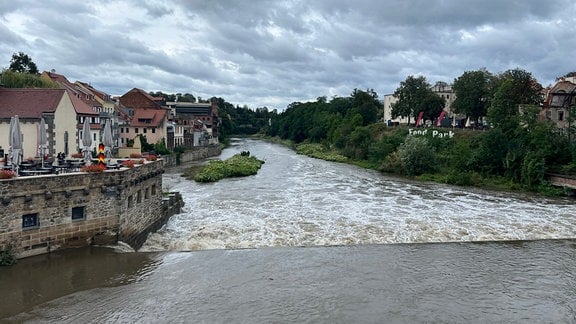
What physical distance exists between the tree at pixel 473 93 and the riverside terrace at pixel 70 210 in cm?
5803

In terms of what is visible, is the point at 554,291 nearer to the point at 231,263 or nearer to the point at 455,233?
the point at 455,233

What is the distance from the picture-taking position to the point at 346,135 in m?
89.3

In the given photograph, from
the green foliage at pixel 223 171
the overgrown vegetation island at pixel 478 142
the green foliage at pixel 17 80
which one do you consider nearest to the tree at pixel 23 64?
the overgrown vegetation island at pixel 478 142

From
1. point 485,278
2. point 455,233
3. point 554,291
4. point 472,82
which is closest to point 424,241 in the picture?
point 455,233

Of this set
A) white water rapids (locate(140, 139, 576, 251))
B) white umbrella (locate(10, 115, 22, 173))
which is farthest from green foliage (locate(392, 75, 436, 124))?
white umbrella (locate(10, 115, 22, 173))

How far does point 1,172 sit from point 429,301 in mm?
16793

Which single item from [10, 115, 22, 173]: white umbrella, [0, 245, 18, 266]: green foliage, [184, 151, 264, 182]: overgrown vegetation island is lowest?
[0, 245, 18, 266]: green foliage

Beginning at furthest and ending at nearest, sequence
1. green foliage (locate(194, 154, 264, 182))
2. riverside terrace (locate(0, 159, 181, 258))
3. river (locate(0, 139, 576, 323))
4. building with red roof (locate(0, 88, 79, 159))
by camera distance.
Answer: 1. green foliage (locate(194, 154, 264, 182))
2. building with red roof (locate(0, 88, 79, 159))
3. riverside terrace (locate(0, 159, 181, 258))
4. river (locate(0, 139, 576, 323))

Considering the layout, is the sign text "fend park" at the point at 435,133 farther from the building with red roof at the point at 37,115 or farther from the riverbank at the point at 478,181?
the building with red roof at the point at 37,115

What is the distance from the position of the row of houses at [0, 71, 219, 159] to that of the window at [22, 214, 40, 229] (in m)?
6.40

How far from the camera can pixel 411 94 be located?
86.1 m

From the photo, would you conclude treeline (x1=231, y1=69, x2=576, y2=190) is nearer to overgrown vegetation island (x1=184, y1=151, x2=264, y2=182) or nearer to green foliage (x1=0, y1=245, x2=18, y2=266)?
overgrown vegetation island (x1=184, y1=151, x2=264, y2=182)

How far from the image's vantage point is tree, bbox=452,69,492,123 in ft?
229

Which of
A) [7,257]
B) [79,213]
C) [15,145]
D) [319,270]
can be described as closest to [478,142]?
[319,270]
